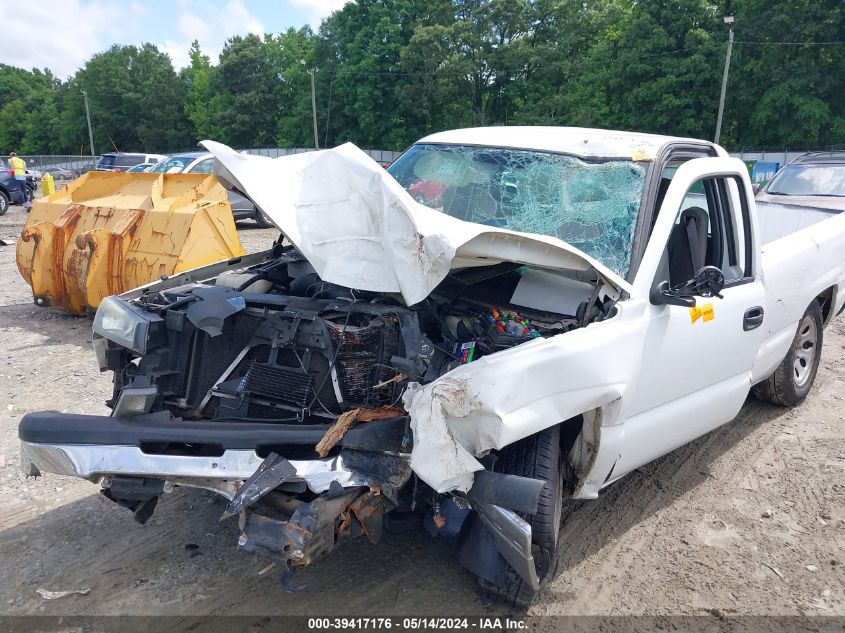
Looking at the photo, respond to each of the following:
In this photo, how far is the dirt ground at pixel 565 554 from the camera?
3.11m

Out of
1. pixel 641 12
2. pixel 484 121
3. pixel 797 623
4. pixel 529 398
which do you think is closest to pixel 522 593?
pixel 529 398

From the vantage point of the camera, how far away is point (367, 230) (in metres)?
3.12

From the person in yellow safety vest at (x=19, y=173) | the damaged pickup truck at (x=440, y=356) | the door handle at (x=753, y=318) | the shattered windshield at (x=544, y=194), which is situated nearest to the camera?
the damaged pickup truck at (x=440, y=356)

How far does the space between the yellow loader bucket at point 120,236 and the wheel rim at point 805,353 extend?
563 cm

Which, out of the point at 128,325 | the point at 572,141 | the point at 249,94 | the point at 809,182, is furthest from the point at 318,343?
the point at 249,94

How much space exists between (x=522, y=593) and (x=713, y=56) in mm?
38334

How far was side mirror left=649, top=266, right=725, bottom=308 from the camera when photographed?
3.20m

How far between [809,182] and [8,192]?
21061 millimetres

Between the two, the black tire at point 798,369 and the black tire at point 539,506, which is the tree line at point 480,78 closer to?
the black tire at point 798,369

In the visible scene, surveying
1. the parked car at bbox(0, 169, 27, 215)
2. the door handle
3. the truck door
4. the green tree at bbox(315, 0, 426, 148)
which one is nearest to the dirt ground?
the truck door

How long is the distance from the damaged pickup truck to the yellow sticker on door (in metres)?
0.02

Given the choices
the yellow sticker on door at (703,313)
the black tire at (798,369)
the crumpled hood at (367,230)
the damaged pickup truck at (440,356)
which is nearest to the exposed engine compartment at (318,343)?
the damaged pickup truck at (440,356)

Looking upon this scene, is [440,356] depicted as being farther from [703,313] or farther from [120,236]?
[120,236]

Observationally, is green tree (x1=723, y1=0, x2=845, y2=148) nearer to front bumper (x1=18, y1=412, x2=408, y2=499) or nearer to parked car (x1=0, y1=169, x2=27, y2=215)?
parked car (x1=0, y1=169, x2=27, y2=215)
